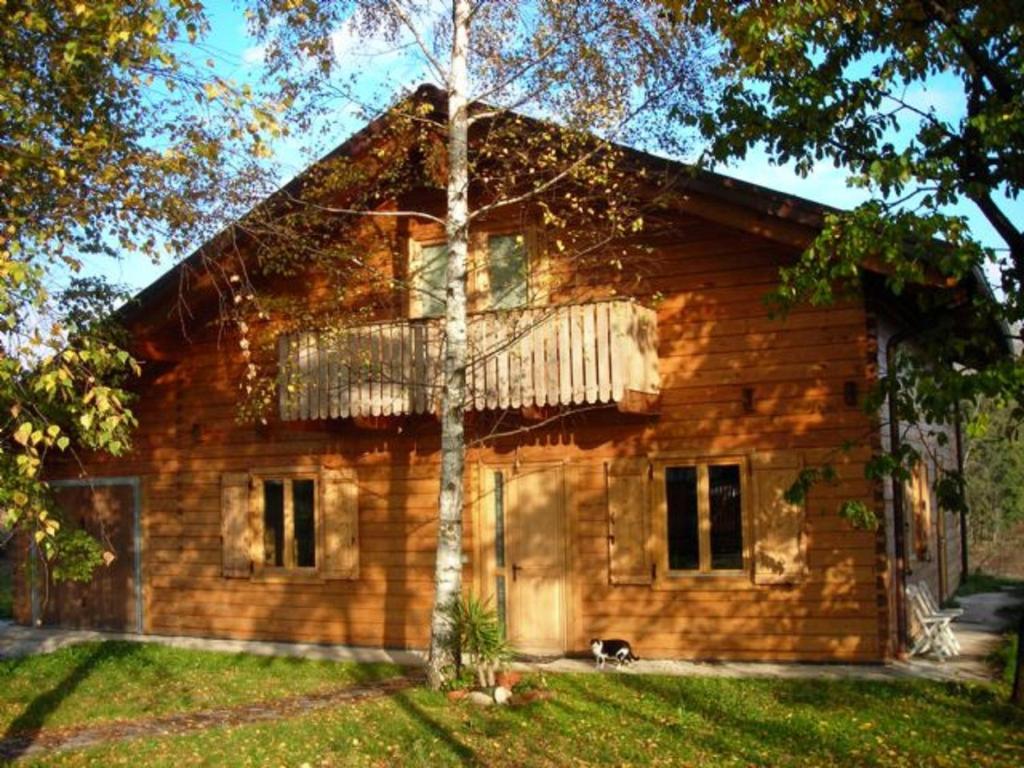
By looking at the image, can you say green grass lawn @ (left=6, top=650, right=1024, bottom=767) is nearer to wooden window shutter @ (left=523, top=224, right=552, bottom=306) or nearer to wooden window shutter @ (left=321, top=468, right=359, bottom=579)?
wooden window shutter @ (left=321, top=468, right=359, bottom=579)

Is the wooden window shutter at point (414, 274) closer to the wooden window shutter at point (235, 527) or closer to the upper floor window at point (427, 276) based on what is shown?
the upper floor window at point (427, 276)

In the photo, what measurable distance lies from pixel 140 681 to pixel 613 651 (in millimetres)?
5467

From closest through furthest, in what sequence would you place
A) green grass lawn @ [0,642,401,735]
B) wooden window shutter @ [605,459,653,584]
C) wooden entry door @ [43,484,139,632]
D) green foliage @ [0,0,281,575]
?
green foliage @ [0,0,281,575] → green grass lawn @ [0,642,401,735] → wooden window shutter @ [605,459,653,584] → wooden entry door @ [43,484,139,632]

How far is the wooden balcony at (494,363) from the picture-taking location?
12789mm

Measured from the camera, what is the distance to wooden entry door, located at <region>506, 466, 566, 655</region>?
13977 millimetres

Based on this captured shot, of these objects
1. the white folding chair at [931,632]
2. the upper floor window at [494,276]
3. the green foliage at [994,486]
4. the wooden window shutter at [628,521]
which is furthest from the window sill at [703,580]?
the green foliage at [994,486]

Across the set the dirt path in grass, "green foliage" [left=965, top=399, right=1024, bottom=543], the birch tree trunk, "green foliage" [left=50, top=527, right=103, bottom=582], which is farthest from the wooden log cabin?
"green foliage" [left=965, top=399, right=1024, bottom=543]

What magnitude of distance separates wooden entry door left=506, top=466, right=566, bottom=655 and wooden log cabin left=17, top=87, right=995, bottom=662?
0.03 metres

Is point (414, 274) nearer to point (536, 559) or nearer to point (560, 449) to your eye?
point (560, 449)

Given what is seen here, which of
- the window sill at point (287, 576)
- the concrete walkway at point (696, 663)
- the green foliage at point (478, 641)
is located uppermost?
the window sill at point (287, 576)

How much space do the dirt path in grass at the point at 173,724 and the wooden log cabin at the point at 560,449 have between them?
10.5 ft

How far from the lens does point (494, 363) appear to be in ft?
44.5

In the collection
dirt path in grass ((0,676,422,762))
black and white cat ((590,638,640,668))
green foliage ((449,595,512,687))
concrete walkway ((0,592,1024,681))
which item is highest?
green foliage ((449,595,512,687))


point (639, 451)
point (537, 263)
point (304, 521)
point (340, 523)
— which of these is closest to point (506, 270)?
point (537, 263)
